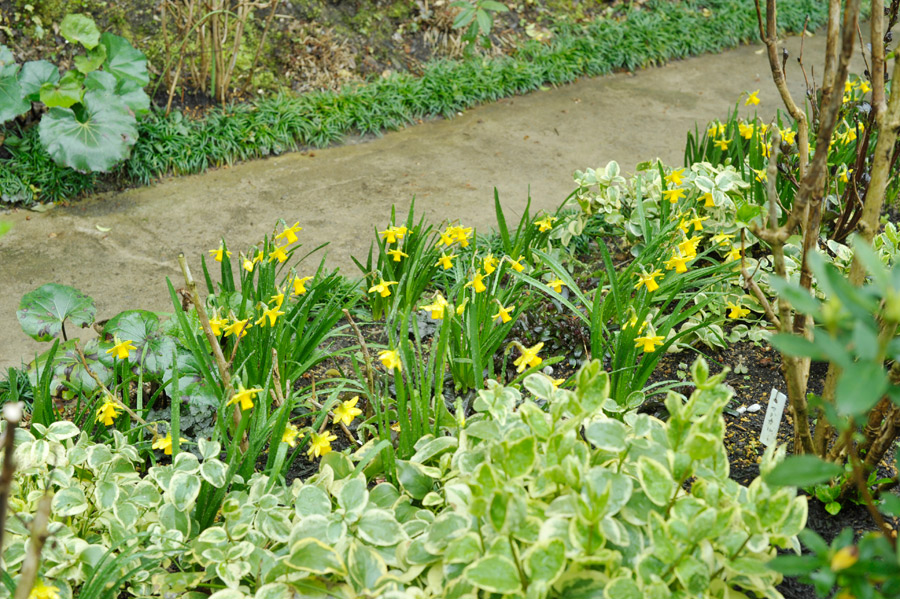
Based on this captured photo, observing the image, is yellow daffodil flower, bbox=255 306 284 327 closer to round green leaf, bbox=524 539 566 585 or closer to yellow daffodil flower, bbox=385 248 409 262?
yellow daffodil flower, bbox=385 248 409 262

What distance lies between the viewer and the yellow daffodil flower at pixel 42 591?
1517mm

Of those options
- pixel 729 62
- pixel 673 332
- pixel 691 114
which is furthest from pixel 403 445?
pixel 729 62

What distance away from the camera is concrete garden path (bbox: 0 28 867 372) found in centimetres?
350

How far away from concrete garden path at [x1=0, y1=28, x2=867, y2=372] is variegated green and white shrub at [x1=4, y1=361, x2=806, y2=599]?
5.10ft

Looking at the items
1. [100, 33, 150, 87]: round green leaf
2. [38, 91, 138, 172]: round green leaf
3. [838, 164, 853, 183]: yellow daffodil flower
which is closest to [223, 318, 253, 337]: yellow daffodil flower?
[38, 91, 138, 172]: round green leaf

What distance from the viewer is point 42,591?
1.52 metres

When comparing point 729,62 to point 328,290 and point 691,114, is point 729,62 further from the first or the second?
point 328,290

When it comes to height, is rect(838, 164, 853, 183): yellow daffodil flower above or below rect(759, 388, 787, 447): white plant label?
above

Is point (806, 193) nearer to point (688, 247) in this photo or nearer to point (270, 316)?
point (688, 247)

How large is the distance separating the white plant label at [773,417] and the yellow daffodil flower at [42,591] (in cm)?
170

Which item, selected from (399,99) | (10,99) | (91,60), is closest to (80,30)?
(91,60)

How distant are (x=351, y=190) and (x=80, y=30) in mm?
1556

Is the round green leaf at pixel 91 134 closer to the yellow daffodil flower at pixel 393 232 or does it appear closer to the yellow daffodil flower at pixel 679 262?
the yellow daffodil flower at pixel 393 232

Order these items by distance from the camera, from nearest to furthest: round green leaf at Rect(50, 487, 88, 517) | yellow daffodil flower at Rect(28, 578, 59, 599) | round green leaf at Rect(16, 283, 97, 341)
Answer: yellow daffodil flower at Rect(28, 578, 59, 599) < round green leaf at Rect(50, 487, 88, 517) < round green leaf at Rect(16, 283, 97, 341)
